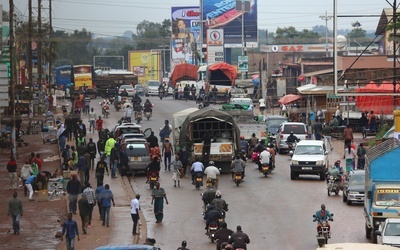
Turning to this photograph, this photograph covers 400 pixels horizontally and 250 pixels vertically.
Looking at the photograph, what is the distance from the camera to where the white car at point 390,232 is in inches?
995

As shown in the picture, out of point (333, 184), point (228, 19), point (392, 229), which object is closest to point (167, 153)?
point (333, 184)

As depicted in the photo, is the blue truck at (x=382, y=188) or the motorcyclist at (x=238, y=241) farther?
the blue truck at (x=382, y=188)

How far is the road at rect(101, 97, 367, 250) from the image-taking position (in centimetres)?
2975

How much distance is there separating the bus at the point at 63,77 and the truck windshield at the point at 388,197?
71.7 m

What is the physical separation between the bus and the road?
54.3 meters

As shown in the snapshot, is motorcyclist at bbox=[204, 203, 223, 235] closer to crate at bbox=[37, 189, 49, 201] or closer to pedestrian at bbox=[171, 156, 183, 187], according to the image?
crate at bbox=[37, 189, 49, 201]

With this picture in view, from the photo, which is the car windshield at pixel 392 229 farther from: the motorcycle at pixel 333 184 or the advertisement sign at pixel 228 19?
the advertisement sign at pixel 228 19

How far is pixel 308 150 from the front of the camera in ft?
144

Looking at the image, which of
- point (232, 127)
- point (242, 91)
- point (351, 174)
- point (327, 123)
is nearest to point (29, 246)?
point (351, 174)

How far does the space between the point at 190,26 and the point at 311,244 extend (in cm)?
16662

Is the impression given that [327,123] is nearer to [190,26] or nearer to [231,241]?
[231,241]

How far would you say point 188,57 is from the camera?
17388 centimetres

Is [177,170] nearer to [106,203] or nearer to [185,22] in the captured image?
[106,203]

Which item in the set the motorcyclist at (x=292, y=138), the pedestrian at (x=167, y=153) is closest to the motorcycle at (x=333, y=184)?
the pedestrian at (x=167, y=153)
